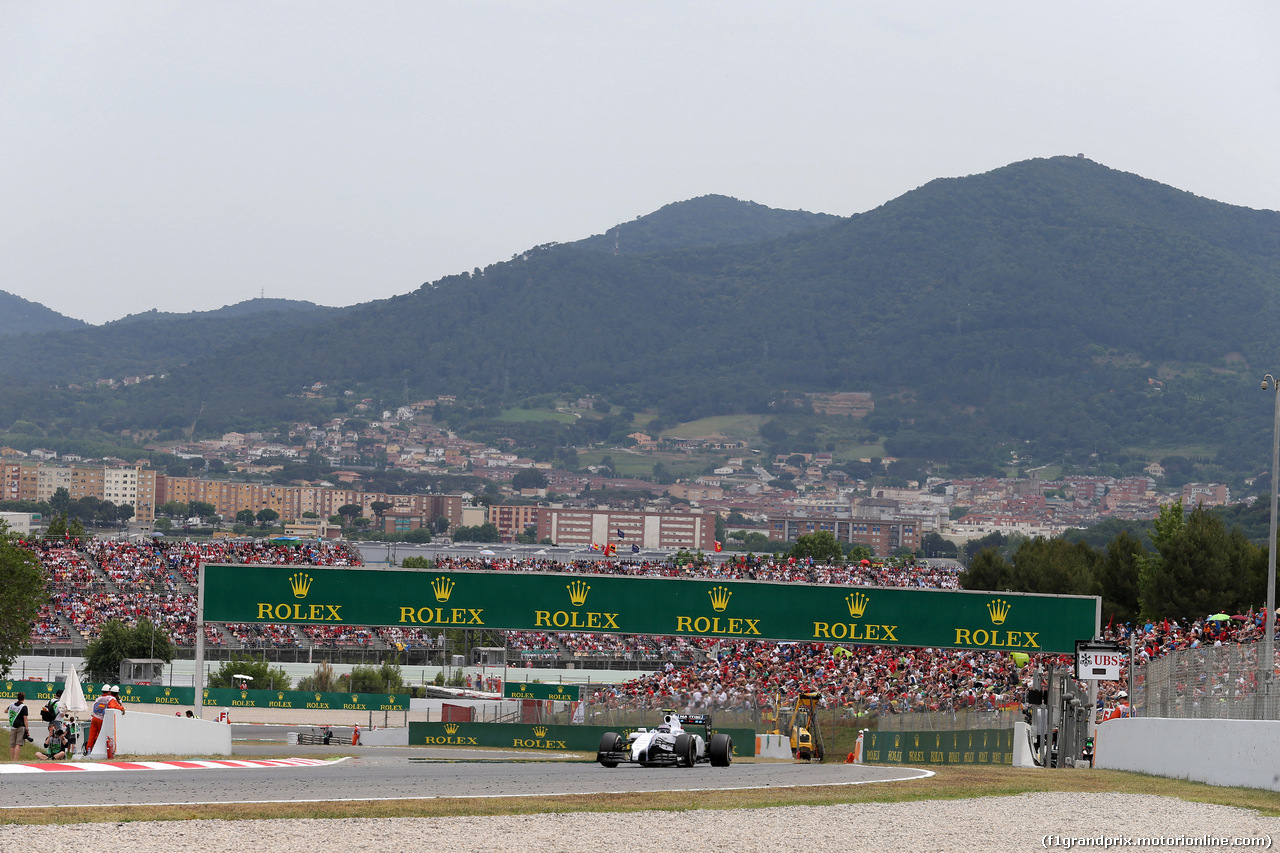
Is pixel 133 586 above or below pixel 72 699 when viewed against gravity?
below

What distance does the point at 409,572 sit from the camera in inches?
1512

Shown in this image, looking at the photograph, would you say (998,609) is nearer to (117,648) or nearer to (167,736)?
(167,736)

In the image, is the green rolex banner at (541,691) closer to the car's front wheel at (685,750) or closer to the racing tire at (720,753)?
the racing tire at (720,753)

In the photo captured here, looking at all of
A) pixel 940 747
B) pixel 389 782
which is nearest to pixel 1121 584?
pixel 940 747

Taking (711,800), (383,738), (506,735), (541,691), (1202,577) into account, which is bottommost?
(541,691)

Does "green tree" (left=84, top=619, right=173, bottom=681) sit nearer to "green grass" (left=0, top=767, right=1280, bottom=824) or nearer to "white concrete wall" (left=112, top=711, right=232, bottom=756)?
"white concrete wall" (left=112, top=711, right=232, bottom=756)

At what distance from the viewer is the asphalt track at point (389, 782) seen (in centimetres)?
1523

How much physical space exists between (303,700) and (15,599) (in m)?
10.9

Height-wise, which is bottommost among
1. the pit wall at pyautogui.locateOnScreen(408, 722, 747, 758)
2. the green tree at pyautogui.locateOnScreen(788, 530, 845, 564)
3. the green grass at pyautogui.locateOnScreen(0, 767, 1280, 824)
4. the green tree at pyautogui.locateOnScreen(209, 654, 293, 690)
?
the green tree at pyautogui.locateOnScreen(209, 654, 293, 690)

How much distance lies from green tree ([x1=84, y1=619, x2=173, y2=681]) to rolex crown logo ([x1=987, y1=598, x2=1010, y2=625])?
40506 millimetres

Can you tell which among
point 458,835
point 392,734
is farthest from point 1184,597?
point 458,835

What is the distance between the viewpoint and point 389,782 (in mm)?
17953

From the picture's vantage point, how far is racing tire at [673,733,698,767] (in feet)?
77.0

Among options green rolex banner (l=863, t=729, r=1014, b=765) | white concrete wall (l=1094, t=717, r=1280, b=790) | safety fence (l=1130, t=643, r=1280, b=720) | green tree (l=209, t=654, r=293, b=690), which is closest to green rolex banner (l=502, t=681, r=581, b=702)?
green tree (l=209, t=654, r=293, b=690)
